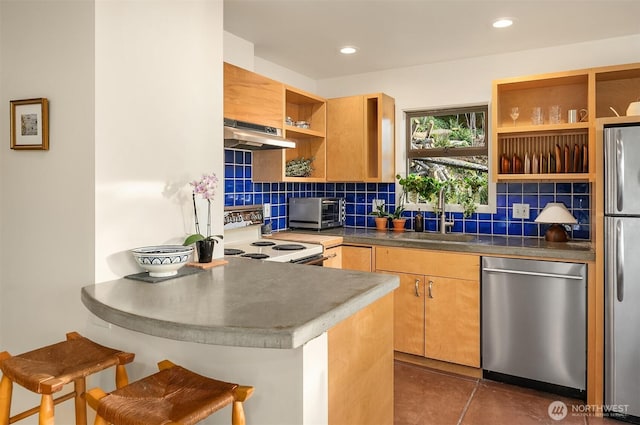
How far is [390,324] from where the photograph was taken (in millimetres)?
2104

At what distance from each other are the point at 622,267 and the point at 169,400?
8.28 feet

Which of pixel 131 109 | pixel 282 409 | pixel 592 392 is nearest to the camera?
pixel 282 409

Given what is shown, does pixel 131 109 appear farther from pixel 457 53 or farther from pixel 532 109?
pixel 532 109

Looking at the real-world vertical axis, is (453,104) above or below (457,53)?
below

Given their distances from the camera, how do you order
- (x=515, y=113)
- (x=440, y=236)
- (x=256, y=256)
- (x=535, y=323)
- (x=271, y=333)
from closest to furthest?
(x=271, y=333), (x=256, y=256), (x=535, y=323), (x=515, y=113), (x=440, y=236)

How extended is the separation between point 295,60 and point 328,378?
2946mm

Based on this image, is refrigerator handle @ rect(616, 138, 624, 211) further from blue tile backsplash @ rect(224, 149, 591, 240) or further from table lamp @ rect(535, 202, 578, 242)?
blue tile backsplash @ rect(224, 149, 591, 240)

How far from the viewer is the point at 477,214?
3.77 m

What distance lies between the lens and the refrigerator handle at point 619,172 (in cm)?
254

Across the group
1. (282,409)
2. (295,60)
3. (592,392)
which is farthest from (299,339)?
(295,60)

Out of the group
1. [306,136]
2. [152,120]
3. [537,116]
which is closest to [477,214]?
[537,116]

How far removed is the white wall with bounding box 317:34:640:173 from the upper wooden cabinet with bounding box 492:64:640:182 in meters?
0.16

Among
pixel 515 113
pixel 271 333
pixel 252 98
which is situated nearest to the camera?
pixel 271 333

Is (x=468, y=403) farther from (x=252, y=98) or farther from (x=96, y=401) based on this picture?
(x=252, y=98)
